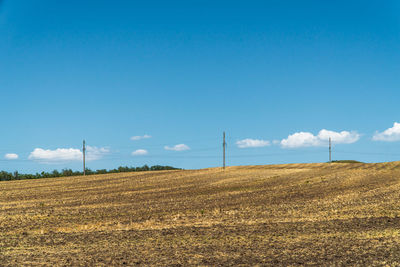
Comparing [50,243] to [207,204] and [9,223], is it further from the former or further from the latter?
[207,204]

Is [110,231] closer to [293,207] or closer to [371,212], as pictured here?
[293,207]

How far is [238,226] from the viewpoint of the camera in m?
18.7

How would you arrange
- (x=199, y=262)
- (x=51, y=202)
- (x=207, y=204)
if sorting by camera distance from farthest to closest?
(x=51, y=202) < (x=207, y=204) < (x=199, y=262)

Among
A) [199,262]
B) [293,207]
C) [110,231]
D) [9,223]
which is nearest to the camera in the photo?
[199,262]

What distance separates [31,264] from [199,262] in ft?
17.0

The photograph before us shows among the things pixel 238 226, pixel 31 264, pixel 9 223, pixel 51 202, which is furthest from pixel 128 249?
pixel 51 202

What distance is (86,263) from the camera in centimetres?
1257

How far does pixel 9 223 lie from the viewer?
22.1 meters

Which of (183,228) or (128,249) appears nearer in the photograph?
(128,249)

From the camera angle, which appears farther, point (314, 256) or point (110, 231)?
point (110, 231)

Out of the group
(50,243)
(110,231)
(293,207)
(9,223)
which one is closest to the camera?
(50,243)

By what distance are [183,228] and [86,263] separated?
21.7 ft

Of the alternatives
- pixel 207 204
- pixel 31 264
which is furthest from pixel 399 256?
pixel 207 204

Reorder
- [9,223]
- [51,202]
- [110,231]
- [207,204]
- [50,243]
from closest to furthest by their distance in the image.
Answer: [50,243]
[110,231]
[9,223]
[207,204]
[51,202]
